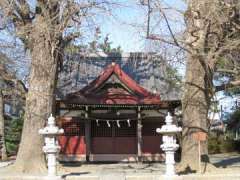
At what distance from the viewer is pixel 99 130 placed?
107ft

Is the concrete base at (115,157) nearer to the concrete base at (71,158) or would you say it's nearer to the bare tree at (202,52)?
the concrete base at (71,158)

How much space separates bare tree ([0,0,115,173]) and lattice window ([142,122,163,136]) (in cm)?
1122

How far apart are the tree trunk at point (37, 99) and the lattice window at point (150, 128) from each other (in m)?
11.2

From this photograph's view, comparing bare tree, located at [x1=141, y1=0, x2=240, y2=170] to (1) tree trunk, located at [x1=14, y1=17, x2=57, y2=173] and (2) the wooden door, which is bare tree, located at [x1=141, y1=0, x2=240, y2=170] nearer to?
(1) tree trunk, located at [x1=14, y1=17, x2=57, y2=173]

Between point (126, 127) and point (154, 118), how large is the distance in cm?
193

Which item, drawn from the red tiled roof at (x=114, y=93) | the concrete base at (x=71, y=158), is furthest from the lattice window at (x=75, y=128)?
the red tiled roof at (x=114, y=93)

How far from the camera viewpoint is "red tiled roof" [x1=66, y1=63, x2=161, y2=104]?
31250 mm

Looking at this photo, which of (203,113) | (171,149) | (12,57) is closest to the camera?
(171,149)

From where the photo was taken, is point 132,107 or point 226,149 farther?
point 226,149

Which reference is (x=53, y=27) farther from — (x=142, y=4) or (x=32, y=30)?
(x=142, y=4)

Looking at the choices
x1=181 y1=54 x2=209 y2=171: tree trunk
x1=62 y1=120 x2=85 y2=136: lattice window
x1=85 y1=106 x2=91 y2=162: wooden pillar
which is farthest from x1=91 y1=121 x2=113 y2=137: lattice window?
x1=181 y1=54 x2=209 y2=171: tree trunk

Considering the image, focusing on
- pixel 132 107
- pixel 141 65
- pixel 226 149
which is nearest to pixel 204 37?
pixel 132 107

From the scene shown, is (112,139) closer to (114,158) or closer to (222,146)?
(114,158)

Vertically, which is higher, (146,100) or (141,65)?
(141,65)
